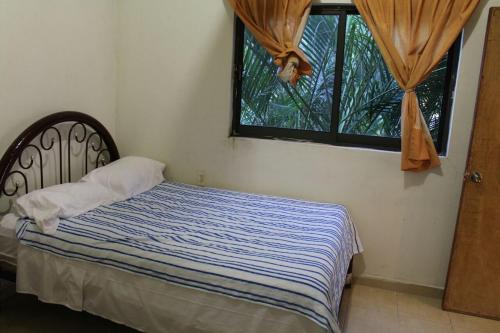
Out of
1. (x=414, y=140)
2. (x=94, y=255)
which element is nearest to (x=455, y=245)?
(x=414, y=140)

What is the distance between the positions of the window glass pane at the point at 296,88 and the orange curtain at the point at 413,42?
34cm

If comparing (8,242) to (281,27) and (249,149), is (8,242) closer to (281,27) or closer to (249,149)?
(249,149)

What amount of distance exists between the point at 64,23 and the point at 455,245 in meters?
2.89

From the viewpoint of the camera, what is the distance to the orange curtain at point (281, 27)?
271cm

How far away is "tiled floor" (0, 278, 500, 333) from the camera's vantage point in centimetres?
232

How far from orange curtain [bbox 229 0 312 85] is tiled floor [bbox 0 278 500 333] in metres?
1.56

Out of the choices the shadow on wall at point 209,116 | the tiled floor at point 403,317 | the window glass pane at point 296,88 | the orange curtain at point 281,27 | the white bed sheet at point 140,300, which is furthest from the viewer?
the shadow on wall at point 209,116

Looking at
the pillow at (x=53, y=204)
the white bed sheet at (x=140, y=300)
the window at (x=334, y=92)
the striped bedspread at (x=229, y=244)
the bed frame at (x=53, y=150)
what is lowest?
the white bed sheet at (x=140, y=300)

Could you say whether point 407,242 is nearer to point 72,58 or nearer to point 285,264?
point 285,264

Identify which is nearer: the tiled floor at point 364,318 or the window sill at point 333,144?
the tiled floor at point 364,318

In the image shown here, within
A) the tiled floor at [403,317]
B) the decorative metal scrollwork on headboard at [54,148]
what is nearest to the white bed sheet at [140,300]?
the decorative metal scrollwork on headboard at [54,148]

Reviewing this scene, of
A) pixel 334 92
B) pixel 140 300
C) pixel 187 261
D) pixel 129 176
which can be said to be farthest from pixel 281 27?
pixel 140 300

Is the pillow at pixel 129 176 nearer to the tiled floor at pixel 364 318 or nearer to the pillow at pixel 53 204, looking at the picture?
the pillow at pixel 53 204

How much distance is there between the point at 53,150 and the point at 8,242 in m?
0.72
